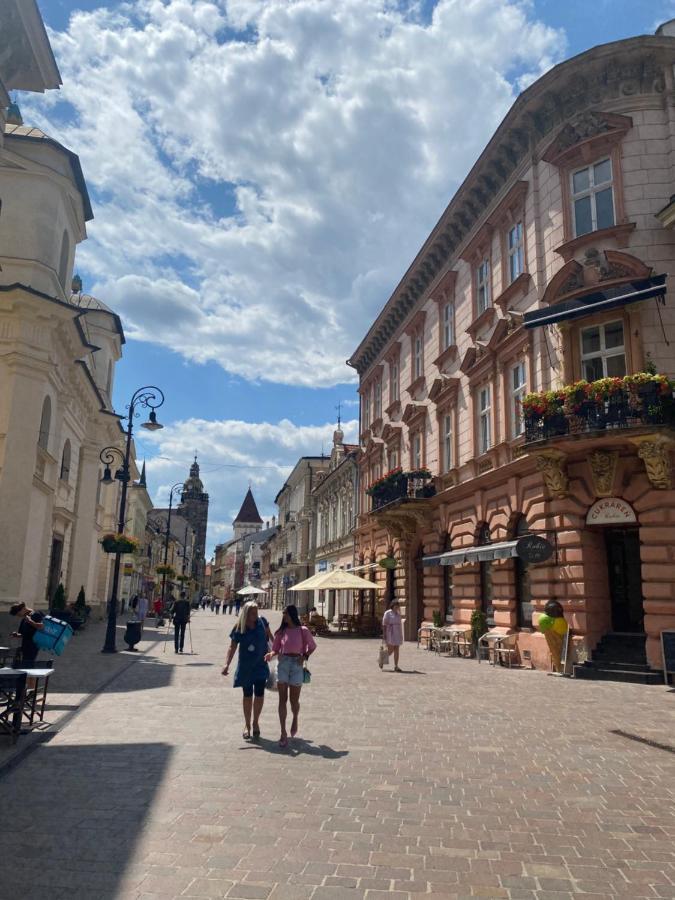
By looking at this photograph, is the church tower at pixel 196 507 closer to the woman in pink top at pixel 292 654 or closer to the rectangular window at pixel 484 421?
the rectangular window at pixel 484 421

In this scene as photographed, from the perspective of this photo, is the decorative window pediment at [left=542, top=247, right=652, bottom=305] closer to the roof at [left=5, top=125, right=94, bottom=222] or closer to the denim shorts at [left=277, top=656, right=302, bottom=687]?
the denim shorts at [left=277, top=656, right=302, bottom=687]

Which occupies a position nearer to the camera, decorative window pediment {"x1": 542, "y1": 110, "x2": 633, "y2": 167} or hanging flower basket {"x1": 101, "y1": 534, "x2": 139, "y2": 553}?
decorative window pediment {"x1": 542, "y1": 110, "x2": 633, "y2": 167}

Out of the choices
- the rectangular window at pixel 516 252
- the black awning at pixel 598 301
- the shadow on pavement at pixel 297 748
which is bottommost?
the shadow on pavement at pixel 297 748

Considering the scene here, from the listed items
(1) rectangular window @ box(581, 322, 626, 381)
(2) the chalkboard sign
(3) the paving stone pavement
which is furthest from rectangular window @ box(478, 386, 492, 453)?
(3) the paving stone pavement

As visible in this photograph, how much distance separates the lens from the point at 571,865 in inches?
190

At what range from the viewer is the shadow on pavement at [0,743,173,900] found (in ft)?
14.6

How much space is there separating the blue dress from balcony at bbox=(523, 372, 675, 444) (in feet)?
30.0

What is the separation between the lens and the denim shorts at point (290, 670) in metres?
8.79

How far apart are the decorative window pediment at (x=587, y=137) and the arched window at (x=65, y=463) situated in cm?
2004

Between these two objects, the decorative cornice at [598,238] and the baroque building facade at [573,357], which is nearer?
the baroque building facade at [573,357]

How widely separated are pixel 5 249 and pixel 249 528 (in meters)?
134

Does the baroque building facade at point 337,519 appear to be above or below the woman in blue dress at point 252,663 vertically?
above

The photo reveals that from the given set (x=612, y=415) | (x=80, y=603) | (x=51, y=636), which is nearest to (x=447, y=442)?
(x=612, y=415)

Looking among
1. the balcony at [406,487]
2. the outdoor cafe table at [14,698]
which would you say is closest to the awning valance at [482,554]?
the balcony at [406,487]
